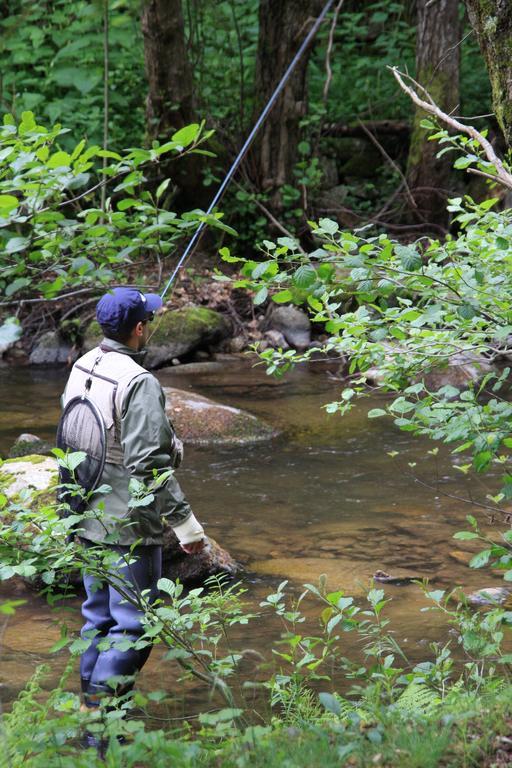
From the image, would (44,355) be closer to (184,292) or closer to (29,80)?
(184,292)

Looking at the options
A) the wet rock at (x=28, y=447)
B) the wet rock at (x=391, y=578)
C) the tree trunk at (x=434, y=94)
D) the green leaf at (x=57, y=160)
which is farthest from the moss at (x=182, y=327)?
the green leaf at (x=57, y=160)

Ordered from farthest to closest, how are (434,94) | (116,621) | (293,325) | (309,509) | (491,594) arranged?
(434,94) → (293,325) → (309,509) → (491,594) → (116,621)

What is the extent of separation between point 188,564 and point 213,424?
3540mm

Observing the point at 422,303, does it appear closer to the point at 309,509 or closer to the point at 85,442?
the point at 85,442

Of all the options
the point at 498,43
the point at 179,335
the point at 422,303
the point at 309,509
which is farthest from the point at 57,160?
the point at 179,335

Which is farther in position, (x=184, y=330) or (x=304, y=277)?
(x=184, y=330)

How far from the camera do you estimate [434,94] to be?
14555 mm

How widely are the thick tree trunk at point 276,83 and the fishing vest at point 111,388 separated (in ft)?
37.8

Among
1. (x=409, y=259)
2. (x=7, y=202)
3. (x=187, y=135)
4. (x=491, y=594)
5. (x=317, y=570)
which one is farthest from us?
(x=317, y=570)

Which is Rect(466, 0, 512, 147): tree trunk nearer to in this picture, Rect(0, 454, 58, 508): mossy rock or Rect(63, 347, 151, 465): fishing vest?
Rect(63, 347, 151, 465): fishing vest

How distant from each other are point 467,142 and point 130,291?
1.52m

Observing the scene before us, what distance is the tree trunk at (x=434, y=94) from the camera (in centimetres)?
1430

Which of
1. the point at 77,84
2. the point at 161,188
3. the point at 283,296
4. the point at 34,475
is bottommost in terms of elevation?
the point at 34,475

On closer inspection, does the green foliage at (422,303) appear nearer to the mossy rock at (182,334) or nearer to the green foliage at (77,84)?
the mossy rock at (182,334)
